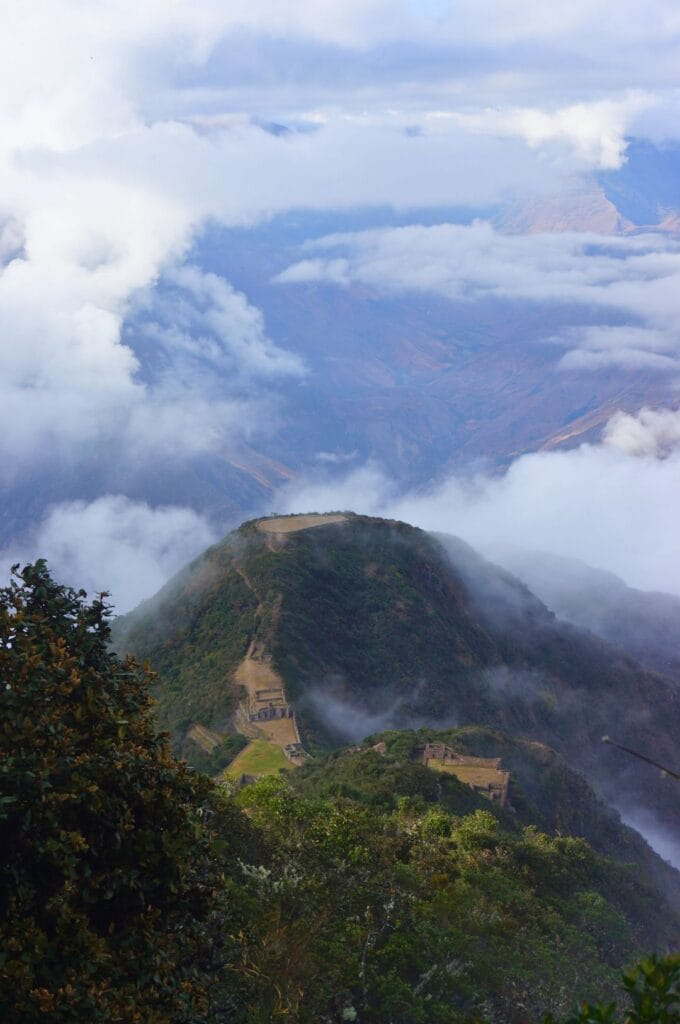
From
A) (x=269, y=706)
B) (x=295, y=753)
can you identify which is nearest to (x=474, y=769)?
(x=295, y=753)

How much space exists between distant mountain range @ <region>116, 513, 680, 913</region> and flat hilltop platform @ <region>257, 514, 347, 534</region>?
1.33ft

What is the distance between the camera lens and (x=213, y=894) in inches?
627

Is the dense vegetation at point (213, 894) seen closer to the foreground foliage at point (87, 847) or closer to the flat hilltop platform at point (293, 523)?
the foreground foliage at point (87, 847)

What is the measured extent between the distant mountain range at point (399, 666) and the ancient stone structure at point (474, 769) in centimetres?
362

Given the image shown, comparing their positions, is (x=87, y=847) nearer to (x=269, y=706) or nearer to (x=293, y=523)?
(x=269, y=706)

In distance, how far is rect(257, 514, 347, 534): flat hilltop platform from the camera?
97875 millimetres

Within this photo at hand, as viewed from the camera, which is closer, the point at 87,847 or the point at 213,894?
the point at 87,847

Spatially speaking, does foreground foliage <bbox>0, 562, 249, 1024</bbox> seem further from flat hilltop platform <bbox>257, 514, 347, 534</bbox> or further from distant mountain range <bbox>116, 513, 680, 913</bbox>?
flat hilltop platform <bbox>257, 514, 347, 534</bbox>

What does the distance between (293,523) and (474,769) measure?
42.0 m

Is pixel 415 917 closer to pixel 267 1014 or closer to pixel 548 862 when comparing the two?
pixel 267 1014

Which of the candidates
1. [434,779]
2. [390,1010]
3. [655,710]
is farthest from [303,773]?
[655,710]

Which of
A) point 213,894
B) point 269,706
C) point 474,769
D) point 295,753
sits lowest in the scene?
point 213,894

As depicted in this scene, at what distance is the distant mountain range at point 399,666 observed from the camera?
7262cm

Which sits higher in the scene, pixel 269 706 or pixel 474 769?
pixel 269 706
